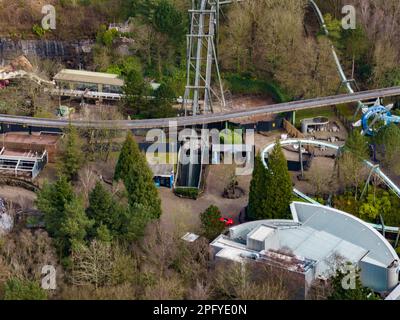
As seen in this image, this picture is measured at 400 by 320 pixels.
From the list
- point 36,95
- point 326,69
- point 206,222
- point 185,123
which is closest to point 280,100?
point 326,69

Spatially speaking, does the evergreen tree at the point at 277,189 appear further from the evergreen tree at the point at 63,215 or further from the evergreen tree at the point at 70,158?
the evergreen tree at the point at 70,158

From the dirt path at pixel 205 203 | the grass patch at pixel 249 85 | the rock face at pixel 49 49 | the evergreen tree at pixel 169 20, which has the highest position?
the evergreen tree at pixel 169 20

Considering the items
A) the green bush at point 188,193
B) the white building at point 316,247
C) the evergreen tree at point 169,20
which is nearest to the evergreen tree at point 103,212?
the white building at point 316,247

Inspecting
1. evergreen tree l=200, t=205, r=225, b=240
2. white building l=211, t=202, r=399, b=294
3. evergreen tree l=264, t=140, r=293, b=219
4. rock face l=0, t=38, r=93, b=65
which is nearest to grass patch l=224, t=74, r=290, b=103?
rock face l=0, t=38, r=93, b=65

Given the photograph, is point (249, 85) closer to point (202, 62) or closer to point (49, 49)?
point (202, 62)

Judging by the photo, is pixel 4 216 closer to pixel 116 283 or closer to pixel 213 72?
pixel 116 283

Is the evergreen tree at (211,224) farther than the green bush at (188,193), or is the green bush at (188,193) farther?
the green bush at (188,193)
